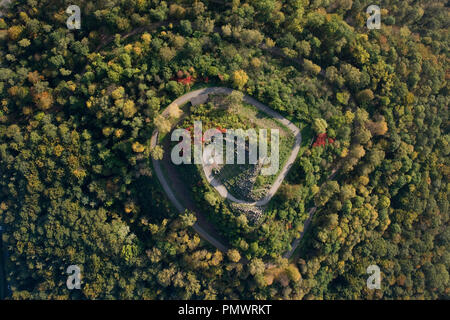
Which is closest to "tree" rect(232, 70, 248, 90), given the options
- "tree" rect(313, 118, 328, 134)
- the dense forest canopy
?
the dense forest canopy

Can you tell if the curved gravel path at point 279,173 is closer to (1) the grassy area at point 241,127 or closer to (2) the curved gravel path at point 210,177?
(2) the curved gravel path at point 210,177

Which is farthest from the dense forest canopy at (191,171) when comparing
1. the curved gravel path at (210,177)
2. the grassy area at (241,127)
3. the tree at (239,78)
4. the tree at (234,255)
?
the grassy area at (241,127)

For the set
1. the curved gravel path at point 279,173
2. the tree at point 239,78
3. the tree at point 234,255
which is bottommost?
the tree at point 234,255

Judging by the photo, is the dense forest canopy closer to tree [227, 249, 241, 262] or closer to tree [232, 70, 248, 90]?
tree [227, 249, 241, 262]

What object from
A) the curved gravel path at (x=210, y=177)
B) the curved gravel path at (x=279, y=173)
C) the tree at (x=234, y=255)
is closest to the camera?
the curved gravel path at (x=279, y=173)

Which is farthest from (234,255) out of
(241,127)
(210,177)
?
(241,127)

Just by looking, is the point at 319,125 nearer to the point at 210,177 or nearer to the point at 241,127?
the point at 241,127

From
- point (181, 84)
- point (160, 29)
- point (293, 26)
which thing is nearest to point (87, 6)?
→ point (160, 29)

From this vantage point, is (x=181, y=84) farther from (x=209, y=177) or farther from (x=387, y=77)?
(x=387, y=77)
